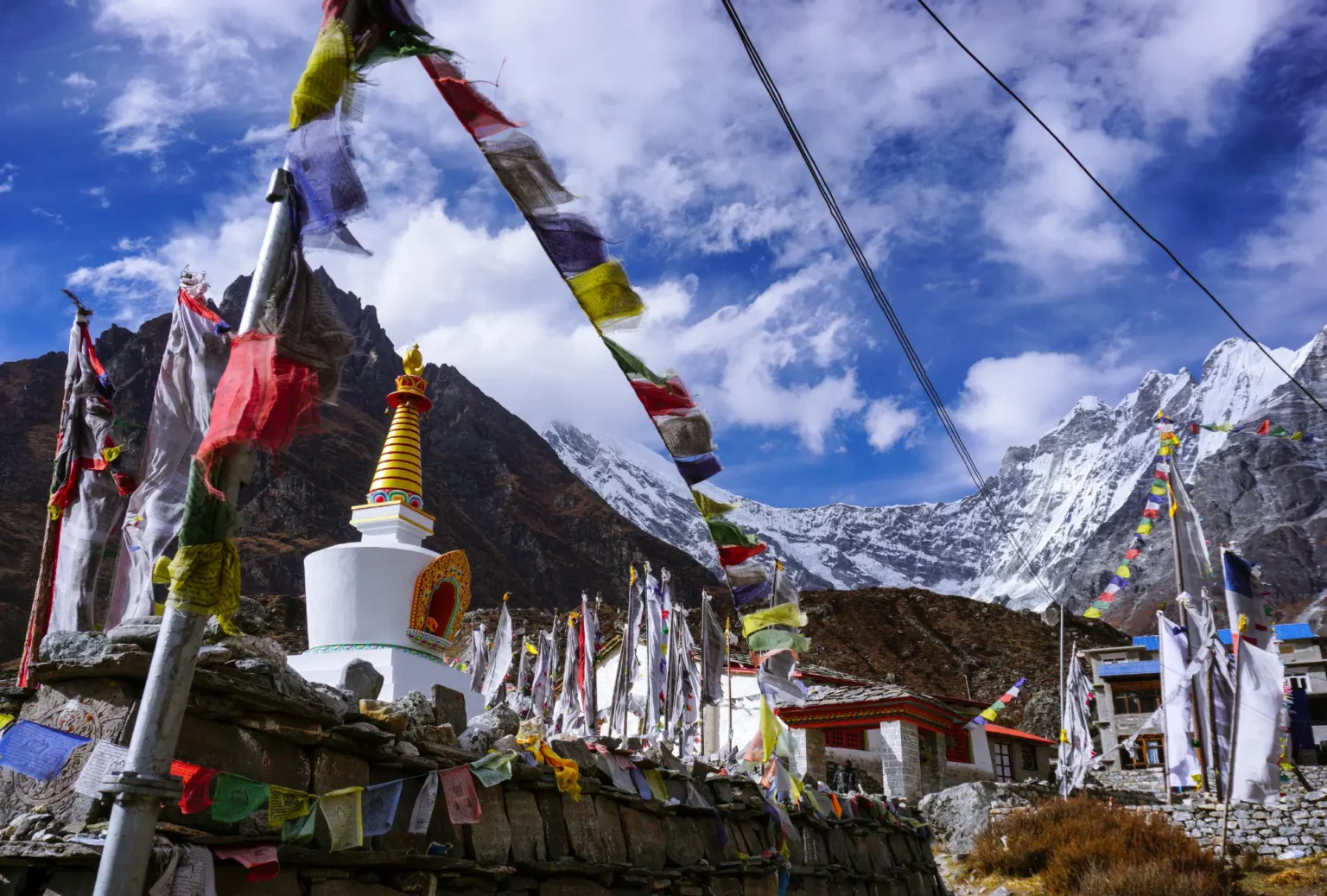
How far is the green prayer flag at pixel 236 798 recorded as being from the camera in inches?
172

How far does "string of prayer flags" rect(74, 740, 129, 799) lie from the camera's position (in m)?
3.96

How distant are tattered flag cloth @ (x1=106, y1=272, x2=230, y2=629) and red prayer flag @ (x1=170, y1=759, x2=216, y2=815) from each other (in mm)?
4143

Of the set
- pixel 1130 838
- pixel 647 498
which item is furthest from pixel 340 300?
pixel 1130 838

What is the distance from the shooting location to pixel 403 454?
1381cm

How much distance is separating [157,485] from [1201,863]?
14849mm

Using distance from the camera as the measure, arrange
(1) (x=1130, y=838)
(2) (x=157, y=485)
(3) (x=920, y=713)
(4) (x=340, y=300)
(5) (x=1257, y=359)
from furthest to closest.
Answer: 1. (5) (x=1257, y=359)
2. (4) (x=340, y=300)
3. (3) (x=920, y=713)
4. (1) (x=1130, y=838)
5. (2) (x=157, y=485)

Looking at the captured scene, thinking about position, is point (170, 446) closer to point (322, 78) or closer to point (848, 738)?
point (322, 78)

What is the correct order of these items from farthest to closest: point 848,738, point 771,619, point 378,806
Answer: point 848,738, point 771,619, point 378,806

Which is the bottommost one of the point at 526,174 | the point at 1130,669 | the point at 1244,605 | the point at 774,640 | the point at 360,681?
the point at 360,681

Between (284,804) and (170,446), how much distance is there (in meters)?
4.39

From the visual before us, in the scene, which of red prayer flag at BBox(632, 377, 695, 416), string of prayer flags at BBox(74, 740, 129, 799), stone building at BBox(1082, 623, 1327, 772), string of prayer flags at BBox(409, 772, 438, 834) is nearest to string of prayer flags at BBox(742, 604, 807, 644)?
red prayer flag at BBox(632, 377, 695, 416)

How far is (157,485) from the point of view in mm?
8078

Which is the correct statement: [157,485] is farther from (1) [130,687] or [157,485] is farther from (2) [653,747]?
(2) [653,747]

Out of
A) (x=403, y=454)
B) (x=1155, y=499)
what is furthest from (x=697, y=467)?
(x=1155, y=499)
